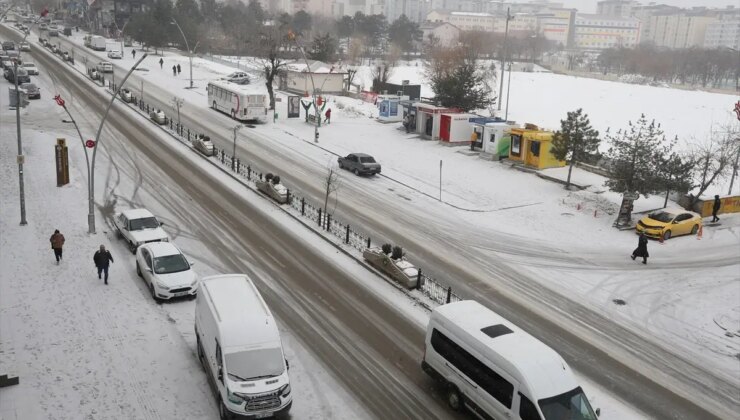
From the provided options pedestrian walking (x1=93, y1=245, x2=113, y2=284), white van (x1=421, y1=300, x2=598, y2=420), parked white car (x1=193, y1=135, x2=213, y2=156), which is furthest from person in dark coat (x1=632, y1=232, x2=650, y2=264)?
parked white car (x1=193, y1=135, x2=213, y2=156)

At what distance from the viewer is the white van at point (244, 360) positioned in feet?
48.2

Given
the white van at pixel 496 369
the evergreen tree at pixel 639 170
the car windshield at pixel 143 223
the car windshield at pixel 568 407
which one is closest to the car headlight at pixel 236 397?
the white van at pixel 496 369

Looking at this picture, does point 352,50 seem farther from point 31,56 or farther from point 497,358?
point 497,358

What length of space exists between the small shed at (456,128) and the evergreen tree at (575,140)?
11.2 m

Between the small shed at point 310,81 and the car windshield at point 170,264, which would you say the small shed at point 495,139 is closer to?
the car windshield at point 170,264

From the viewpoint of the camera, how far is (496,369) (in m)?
14.7

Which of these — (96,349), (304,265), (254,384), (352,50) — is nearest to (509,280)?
(304,265)

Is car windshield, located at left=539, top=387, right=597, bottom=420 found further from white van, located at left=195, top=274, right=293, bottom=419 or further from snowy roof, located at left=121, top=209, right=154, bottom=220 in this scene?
snowy roof, located at left=121, top=209, right=154, bottom=220

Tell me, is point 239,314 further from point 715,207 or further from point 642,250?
point 715,207

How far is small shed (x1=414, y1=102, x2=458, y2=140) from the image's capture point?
51594mm

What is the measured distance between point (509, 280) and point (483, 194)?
41.9 feet

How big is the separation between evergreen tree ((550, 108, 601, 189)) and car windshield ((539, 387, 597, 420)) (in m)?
26.2

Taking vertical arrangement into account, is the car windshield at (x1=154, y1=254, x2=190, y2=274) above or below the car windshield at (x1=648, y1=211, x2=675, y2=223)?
below

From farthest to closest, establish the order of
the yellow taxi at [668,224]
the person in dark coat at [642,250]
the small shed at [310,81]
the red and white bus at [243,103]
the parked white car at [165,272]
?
the small shed at [310,81], the red and white bus at [243,103], the yellow taxi at [668,224], the person in dark coat at [642,250], the parked white car at [165,272]
